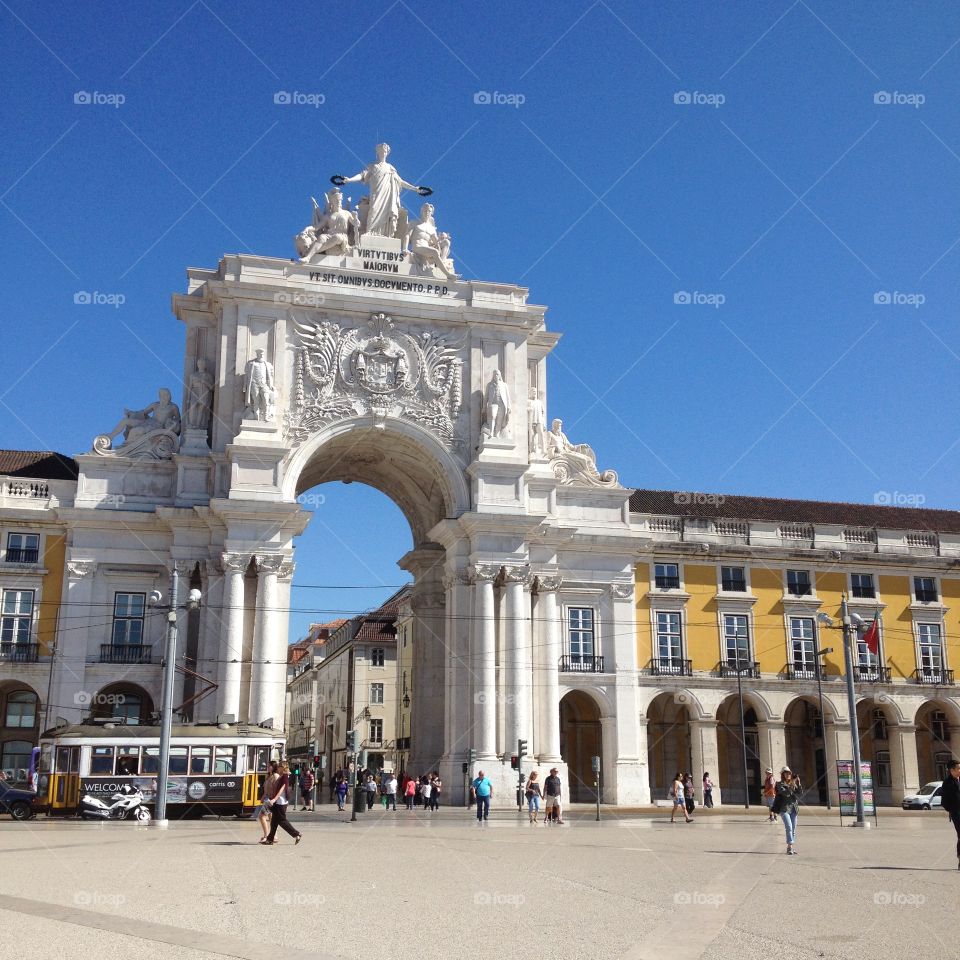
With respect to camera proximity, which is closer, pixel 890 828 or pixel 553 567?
pixel 890 828

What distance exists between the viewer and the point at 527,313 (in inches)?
1900

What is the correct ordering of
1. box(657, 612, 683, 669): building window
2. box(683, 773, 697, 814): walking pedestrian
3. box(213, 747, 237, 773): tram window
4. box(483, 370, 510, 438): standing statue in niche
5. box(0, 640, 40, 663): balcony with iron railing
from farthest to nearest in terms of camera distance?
box(657, 612, 683, 669): building window
box(483, 370, 510, 438): standing statue in niche
box(0, 640, 40, 663): balcony with iron railing
box(683, 773, 697, 814): walking pedestrian
box(213, 747, 237, 773): tram window

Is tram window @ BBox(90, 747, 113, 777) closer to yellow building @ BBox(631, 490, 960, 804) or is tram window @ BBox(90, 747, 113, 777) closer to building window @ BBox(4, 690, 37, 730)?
building window @ BBox(4, 690, 37, 730)

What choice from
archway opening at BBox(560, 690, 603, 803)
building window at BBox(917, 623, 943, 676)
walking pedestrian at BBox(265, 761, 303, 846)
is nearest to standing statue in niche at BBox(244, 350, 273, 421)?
archway opening at BBox(560, 690, 603, 803)

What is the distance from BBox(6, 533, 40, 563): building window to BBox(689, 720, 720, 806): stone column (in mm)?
27910

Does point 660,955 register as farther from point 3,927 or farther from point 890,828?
point 890,828

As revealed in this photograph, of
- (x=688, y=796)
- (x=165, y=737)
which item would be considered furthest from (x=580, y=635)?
(x=165, y=737)

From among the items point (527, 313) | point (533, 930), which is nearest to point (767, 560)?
point (527, 313)

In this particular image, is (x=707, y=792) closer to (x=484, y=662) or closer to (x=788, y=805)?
(x=484, y=662)

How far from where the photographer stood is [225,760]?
35.9 metres

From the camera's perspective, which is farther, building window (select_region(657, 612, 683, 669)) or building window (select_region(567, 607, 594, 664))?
building window (select_region(657, 612, 683, 669))

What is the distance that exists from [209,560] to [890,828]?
25.1m

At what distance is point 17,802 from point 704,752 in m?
28.2

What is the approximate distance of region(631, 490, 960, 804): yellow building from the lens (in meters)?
51.2
